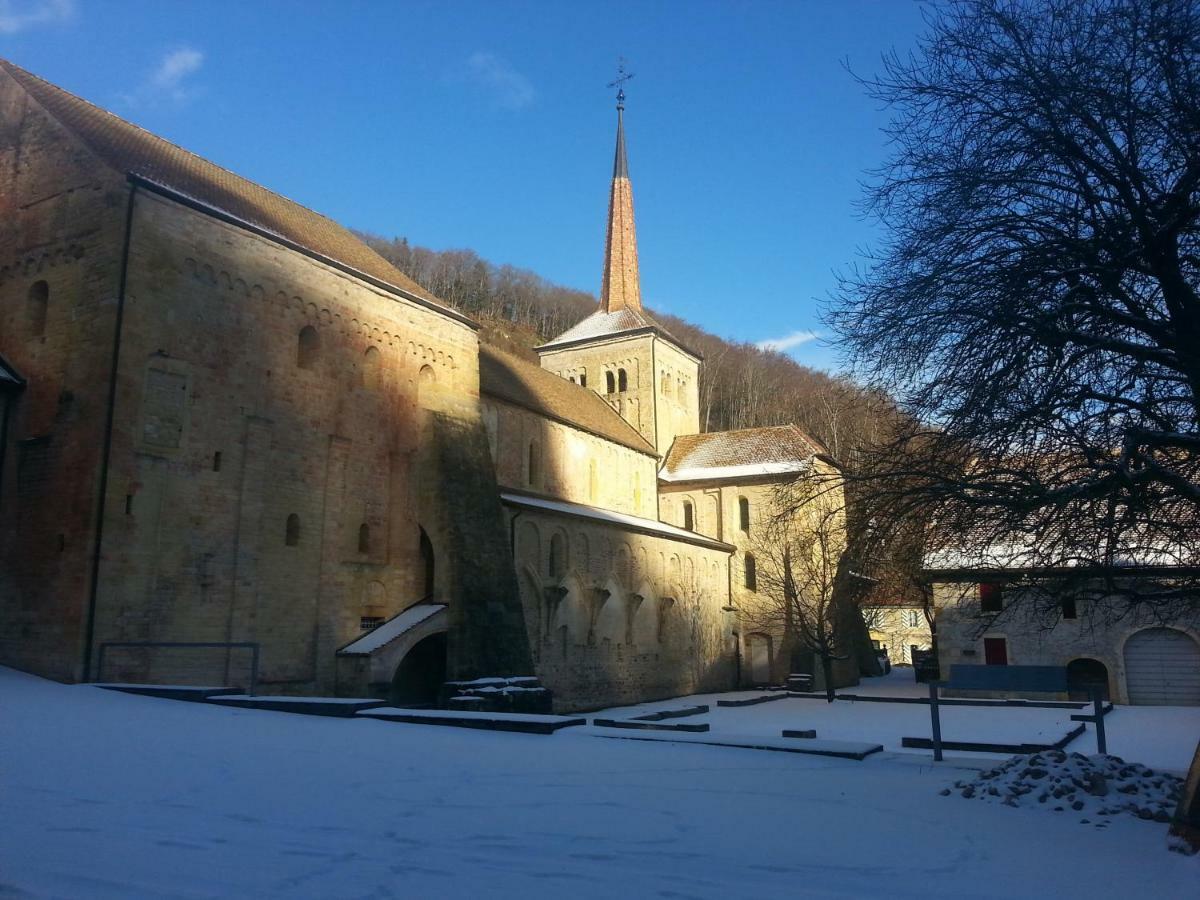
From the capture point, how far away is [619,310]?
45562 millimetres

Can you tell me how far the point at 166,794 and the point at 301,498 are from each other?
1288cm

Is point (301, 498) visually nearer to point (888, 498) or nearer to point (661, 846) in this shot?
point (888, 498)

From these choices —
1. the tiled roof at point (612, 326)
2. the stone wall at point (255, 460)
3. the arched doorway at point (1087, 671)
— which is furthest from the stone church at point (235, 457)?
the tiled roof at point (612, 326)

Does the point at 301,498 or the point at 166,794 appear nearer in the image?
the point at 166,794

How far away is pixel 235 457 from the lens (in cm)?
1748

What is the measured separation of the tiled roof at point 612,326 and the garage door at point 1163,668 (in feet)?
78.6

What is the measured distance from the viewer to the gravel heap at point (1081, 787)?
7.27 meters

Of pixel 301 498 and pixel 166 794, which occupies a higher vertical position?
pixel 301 498

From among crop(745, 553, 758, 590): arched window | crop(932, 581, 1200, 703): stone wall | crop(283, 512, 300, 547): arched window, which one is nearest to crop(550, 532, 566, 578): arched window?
crop(283, 512, 300, 547): arched window

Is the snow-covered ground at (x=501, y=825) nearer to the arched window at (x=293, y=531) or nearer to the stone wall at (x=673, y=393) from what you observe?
the arched window at (x=293, y=531)

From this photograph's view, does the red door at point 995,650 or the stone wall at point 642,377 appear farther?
the stone wall at point 642,377

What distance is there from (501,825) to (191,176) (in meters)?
18.0

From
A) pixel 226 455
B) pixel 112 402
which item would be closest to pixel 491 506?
pixel 226 455

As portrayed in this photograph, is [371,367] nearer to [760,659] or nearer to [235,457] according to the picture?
[235,457]
